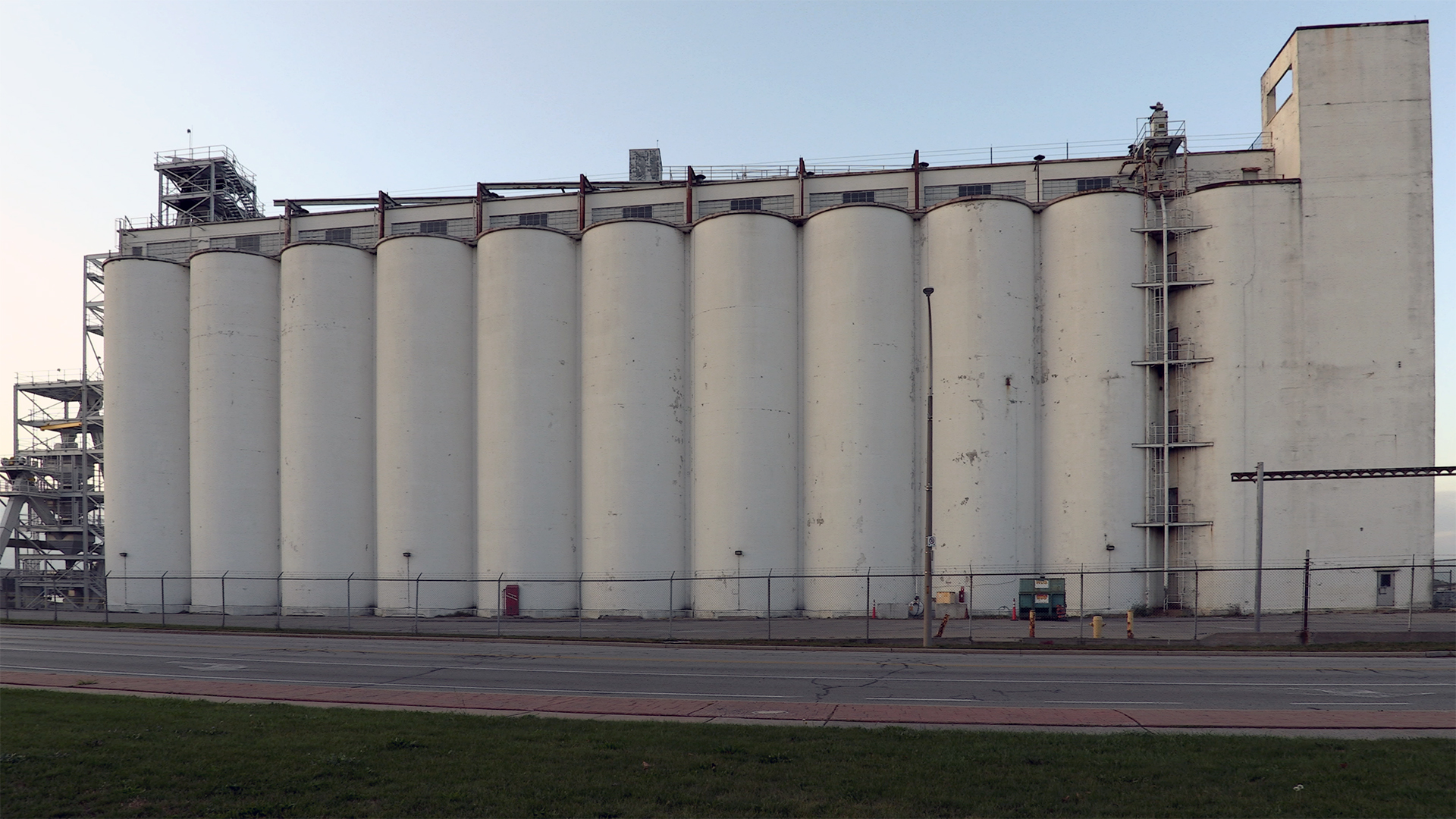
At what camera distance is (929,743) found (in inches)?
506

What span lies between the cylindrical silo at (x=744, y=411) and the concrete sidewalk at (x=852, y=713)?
82.0 feet

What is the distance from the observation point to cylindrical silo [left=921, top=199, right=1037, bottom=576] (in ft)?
140

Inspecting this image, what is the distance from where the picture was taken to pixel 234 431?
49.4 m

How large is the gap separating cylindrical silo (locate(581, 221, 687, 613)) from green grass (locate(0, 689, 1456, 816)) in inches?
1173

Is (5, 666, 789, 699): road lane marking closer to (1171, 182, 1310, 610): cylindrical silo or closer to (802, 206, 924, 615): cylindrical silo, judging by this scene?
(802, 206, 924, 615): cylindrical silo

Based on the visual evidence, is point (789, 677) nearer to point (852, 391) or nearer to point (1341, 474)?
point (852, 391)

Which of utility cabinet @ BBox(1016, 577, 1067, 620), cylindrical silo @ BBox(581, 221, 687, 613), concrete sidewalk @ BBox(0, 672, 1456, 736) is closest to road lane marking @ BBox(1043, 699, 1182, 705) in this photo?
Answer: concrete sidewalk @ BBox(0, 672, 1456, 736)

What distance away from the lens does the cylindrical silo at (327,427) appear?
156ft

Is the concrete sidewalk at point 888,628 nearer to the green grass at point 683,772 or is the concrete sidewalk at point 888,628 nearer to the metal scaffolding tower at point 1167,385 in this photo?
the metal scaffolding tower at point 1167,385

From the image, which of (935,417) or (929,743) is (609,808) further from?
(935,417)

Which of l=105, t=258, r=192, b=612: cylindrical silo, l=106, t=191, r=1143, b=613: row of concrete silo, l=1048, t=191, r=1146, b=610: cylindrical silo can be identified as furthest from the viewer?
l=105, t=258, r=192, b=612: cylindrical silo

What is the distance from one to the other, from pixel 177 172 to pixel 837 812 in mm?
71258

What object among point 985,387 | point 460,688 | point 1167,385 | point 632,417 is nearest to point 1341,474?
point 1167,385

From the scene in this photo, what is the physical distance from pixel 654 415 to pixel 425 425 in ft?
41.1
